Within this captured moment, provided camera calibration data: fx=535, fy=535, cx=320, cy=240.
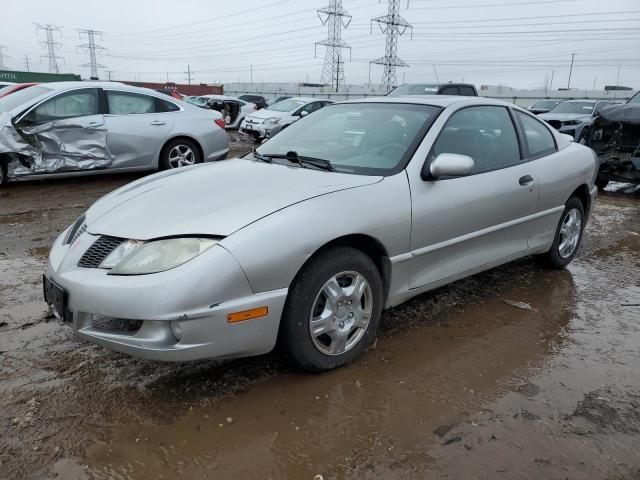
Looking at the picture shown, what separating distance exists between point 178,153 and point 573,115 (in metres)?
11.7

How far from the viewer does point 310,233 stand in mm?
2646

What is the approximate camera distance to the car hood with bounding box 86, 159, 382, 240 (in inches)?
102

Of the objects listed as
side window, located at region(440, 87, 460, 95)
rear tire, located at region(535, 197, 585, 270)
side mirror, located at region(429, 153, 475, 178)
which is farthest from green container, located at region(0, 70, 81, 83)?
side mirror, located at region(429, 153, 475, 178)

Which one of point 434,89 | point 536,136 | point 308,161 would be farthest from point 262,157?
point 434,89

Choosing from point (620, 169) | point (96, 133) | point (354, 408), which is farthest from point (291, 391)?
point (620, 169)

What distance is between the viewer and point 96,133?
25.1ft

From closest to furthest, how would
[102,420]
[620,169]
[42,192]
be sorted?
1. [102,420]
2. [42,192]
3. [620,169]

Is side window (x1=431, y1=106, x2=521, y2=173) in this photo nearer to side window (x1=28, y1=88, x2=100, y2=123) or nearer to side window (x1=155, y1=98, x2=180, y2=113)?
side window (x1=155, y1=98, x2=180, y2=113)

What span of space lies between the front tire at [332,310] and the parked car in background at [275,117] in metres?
12.4

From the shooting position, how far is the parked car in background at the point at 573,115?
14.0 m

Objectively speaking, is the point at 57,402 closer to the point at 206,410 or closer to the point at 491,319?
the point at 206,410

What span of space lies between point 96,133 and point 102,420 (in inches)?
239

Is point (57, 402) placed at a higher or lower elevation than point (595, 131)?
lower

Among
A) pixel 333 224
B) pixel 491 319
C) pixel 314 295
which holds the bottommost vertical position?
pixel 491 319
